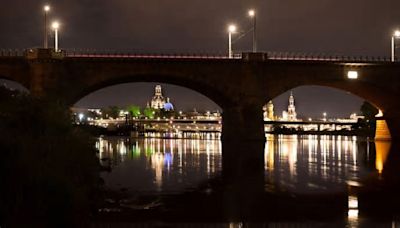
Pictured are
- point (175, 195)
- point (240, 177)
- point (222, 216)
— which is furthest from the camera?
point (240, 177)

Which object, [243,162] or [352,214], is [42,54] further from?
[352,214]

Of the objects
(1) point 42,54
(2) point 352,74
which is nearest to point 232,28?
(2) point 352,74

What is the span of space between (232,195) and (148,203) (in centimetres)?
496

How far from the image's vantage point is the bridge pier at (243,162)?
25.8 metres

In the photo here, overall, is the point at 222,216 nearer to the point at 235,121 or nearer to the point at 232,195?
the point at 232,195

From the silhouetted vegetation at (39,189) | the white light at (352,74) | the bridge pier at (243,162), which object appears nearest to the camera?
the silhouetted vegetation at (39,189)

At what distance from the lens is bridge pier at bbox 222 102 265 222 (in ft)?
84.7

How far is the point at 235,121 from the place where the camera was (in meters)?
77.9

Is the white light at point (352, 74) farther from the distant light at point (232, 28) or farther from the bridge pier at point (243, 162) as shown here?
the distant light at point (232, 28)

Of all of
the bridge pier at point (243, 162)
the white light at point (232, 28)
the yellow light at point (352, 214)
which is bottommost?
the yellow light at point (352, 214)

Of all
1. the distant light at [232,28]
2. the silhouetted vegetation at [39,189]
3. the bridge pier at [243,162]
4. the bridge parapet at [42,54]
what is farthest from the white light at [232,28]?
the silhouetted vegetation at [39,189]

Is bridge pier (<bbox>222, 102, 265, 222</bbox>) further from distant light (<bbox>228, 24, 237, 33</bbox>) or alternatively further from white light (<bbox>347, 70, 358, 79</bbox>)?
white light (<bbox>347, 70, 358, 79</bbox>)

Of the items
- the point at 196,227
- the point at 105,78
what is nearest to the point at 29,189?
the point at 196,227

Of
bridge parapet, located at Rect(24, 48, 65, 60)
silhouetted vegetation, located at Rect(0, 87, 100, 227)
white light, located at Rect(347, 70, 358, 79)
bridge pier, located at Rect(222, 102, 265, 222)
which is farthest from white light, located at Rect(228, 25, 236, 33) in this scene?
silhouetted vegetation, located at Rect(0, 87, 100, 227)
